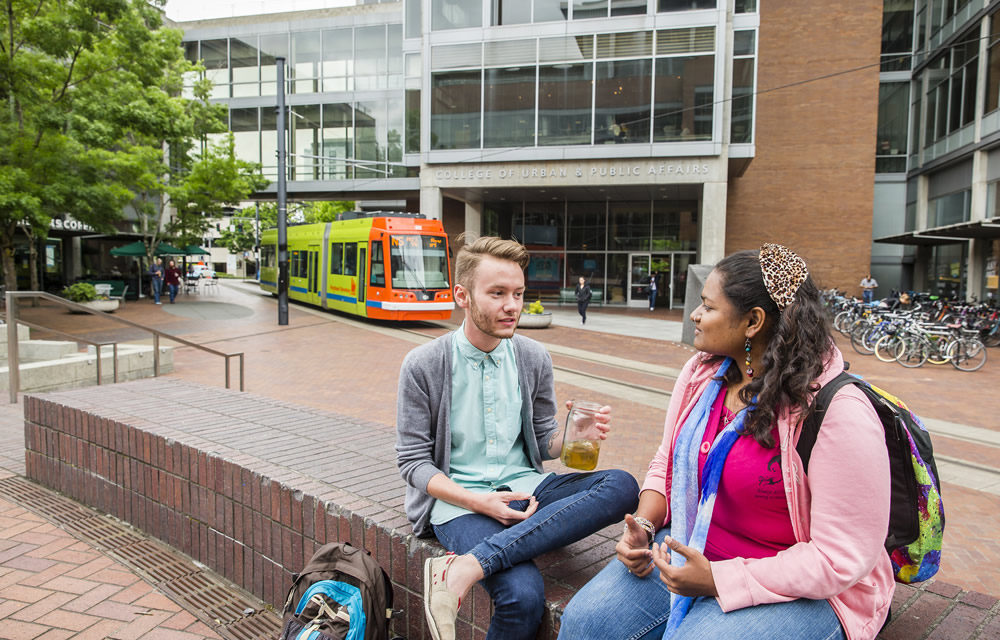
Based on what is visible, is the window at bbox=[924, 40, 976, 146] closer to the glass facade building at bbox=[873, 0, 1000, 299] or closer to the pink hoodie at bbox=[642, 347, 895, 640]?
the glass facade building at bbox=[873, 0, 1000, 299]

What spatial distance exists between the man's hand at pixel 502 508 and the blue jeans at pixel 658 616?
0.34 metres

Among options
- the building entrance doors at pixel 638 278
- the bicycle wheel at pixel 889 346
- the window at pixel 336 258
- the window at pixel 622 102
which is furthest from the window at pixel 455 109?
the bicycle wheel at pixel 889 346

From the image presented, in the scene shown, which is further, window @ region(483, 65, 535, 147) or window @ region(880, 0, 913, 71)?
window @ region(880, 0, 913, 71)

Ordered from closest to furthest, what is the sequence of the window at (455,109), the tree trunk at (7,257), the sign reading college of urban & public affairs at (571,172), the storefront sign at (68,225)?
the tree trunk at (7,257)
the sign reading college of urban & public affairs at (571,172)
the window at (455,109)
the storefront sign at (68,225)

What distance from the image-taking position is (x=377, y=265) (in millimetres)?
18391

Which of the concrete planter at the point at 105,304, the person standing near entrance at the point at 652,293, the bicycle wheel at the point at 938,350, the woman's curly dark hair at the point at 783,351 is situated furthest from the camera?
the person standing near entrance at the point at 652,293

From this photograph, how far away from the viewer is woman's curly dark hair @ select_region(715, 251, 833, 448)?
5.88ft

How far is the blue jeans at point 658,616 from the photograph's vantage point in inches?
66.6

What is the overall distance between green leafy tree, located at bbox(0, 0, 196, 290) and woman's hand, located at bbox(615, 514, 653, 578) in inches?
649

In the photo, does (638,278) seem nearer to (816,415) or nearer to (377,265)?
(377,265)

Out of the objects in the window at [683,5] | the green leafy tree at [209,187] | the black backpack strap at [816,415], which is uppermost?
the window at [683,5]

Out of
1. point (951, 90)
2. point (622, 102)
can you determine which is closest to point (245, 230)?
point (622, 102)

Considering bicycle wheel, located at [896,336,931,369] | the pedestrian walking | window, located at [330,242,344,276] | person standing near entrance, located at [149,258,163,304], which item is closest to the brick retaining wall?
bicycle wheel, located at [896,336,931,369]

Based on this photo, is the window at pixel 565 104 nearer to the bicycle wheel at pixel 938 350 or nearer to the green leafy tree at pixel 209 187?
the green leafy tree at pixel 209 187
